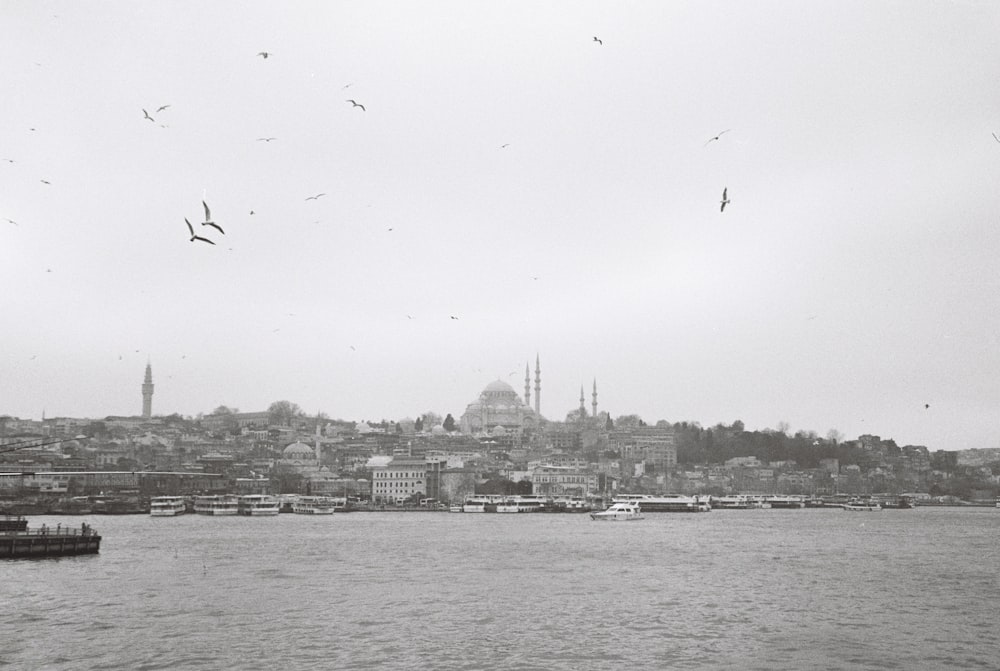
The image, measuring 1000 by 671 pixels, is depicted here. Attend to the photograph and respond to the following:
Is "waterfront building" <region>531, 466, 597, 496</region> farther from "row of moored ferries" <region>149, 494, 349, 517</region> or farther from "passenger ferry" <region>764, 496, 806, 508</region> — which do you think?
"row of moored ferries" <region>149, 494, 349, 517</region>

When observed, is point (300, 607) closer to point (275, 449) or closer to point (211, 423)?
point (275, 449)

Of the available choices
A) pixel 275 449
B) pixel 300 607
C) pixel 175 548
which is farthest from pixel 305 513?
pixel 300 607

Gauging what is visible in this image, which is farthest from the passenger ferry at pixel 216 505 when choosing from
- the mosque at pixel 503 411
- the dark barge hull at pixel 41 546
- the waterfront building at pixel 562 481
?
the mosque at pixel 503 411

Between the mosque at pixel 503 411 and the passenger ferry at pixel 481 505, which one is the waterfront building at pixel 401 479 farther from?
the mosque at pixel 503 411

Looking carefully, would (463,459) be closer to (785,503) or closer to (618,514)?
(785,503)

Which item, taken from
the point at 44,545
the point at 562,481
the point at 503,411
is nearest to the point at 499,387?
the point at 503,411

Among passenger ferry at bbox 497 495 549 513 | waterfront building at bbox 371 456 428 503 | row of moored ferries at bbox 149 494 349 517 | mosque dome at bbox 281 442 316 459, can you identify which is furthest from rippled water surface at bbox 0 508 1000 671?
mosque dome at bbox 281 442 316 459
